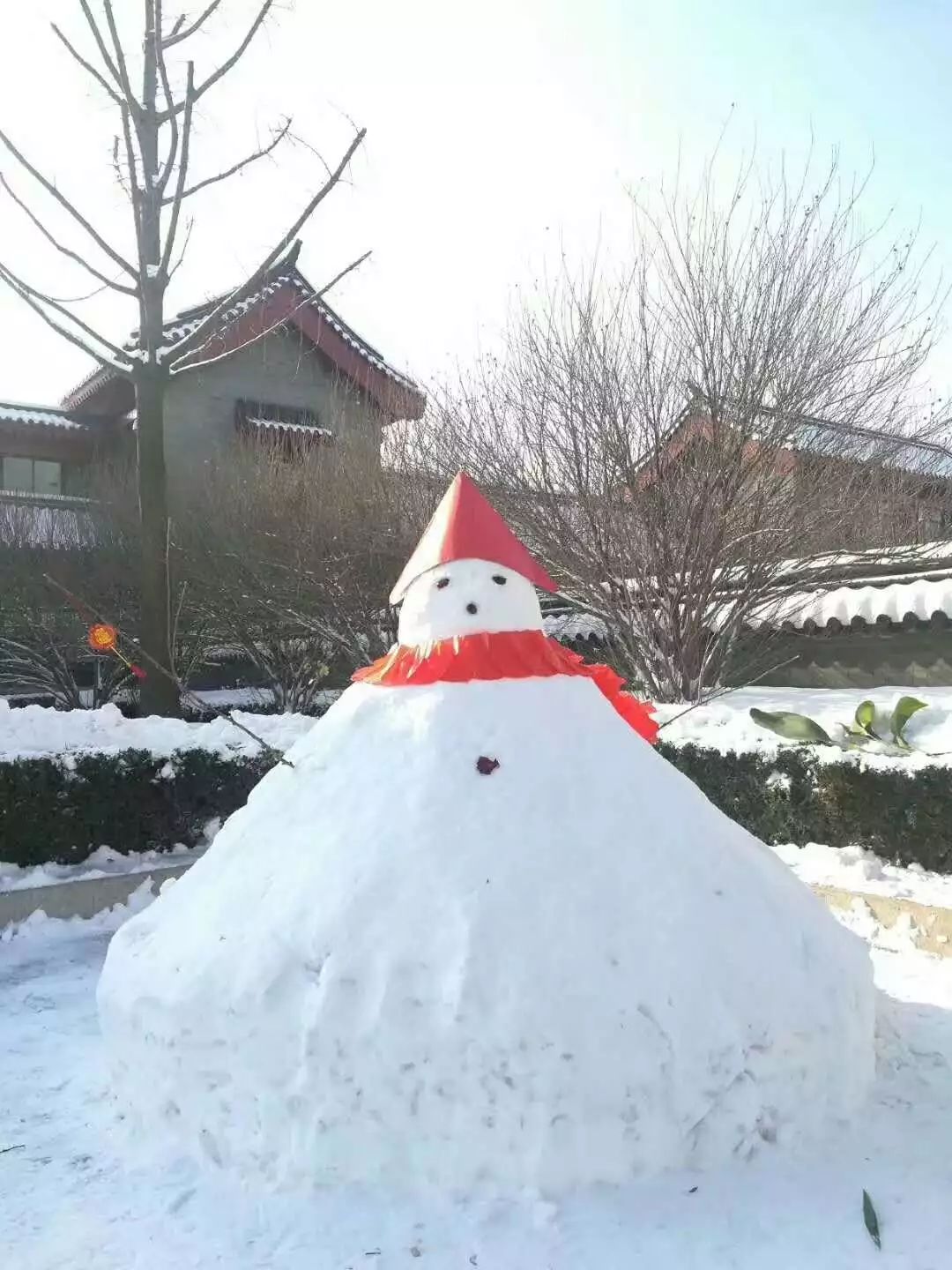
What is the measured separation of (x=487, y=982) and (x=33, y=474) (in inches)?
709

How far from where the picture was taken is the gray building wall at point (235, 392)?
1714cm

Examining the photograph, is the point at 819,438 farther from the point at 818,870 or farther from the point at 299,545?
the point at 299,545

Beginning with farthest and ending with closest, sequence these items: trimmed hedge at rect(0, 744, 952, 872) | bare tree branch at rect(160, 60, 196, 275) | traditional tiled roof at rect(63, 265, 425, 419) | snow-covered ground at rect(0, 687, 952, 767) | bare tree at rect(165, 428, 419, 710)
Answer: traditional tiled roof at rect(63, 265, 425, 419)
bare tree at rect(165, 428, 419, 710)
bare tree branch at rect(160, 60, 196, 275)
snow-covered ground at rect(0, 687, 952, 767)
trimmed hedge at rect(0, 744, 952, 872)

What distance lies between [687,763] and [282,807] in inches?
156

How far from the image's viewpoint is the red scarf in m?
3.26

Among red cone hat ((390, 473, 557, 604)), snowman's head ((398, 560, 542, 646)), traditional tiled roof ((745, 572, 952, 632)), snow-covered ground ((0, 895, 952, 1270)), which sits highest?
red cone hat ((390, 473, 557, 604))

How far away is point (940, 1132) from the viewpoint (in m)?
3.01

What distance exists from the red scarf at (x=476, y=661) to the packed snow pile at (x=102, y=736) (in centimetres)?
290

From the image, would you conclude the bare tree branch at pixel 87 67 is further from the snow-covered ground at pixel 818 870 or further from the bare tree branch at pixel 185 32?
the snow-covered ground at pixel 818 870

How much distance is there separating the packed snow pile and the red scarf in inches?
114

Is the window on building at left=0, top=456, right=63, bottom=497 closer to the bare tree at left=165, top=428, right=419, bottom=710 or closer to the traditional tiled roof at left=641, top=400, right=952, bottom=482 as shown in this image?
the bare tree at left=165, top=428, right=419, bottom=710

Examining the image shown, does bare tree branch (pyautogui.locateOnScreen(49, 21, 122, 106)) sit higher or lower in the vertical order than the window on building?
higher

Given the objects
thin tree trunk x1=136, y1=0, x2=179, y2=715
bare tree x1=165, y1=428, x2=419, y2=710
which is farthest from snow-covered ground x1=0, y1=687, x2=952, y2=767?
bare tree x1=165, y1=428, x2=419, y2=710

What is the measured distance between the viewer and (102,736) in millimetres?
6453
